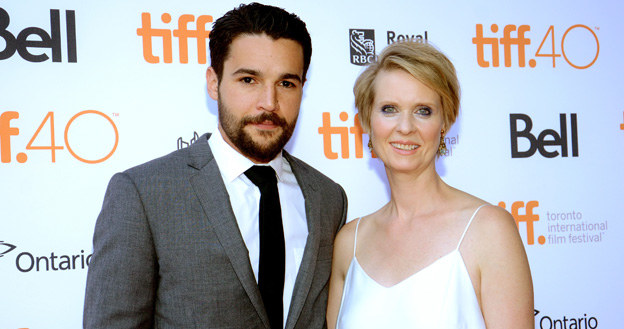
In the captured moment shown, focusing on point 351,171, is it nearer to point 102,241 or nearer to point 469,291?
point 469,291

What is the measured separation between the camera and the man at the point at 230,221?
60.4 inches

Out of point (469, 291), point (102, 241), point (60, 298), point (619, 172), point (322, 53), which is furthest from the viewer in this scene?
point (619, 172)

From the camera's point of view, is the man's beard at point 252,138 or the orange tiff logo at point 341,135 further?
the orange tiff logo at point 341,135

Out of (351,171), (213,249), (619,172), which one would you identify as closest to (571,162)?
(619,172)

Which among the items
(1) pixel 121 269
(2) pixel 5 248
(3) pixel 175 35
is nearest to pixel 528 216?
(3) pixel 175 35

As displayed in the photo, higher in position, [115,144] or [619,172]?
[115,144]

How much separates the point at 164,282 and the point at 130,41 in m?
1.33

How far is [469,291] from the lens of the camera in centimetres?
173

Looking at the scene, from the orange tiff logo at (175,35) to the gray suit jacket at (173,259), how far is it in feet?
2.97

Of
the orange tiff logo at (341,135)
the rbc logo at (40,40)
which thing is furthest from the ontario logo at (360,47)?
the rbc logo at (40,40)

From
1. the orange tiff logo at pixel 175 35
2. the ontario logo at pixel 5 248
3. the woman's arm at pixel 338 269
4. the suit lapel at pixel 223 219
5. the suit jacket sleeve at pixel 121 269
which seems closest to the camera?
the suit jacket sleeve at pixel 121 269

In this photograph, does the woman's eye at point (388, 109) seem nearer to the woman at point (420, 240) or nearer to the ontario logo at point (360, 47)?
the woman at point (420, 240)

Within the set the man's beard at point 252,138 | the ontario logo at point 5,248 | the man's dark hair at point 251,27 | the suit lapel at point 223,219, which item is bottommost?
the ontario logo at point 5,248

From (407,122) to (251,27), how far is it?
0.65 metres
